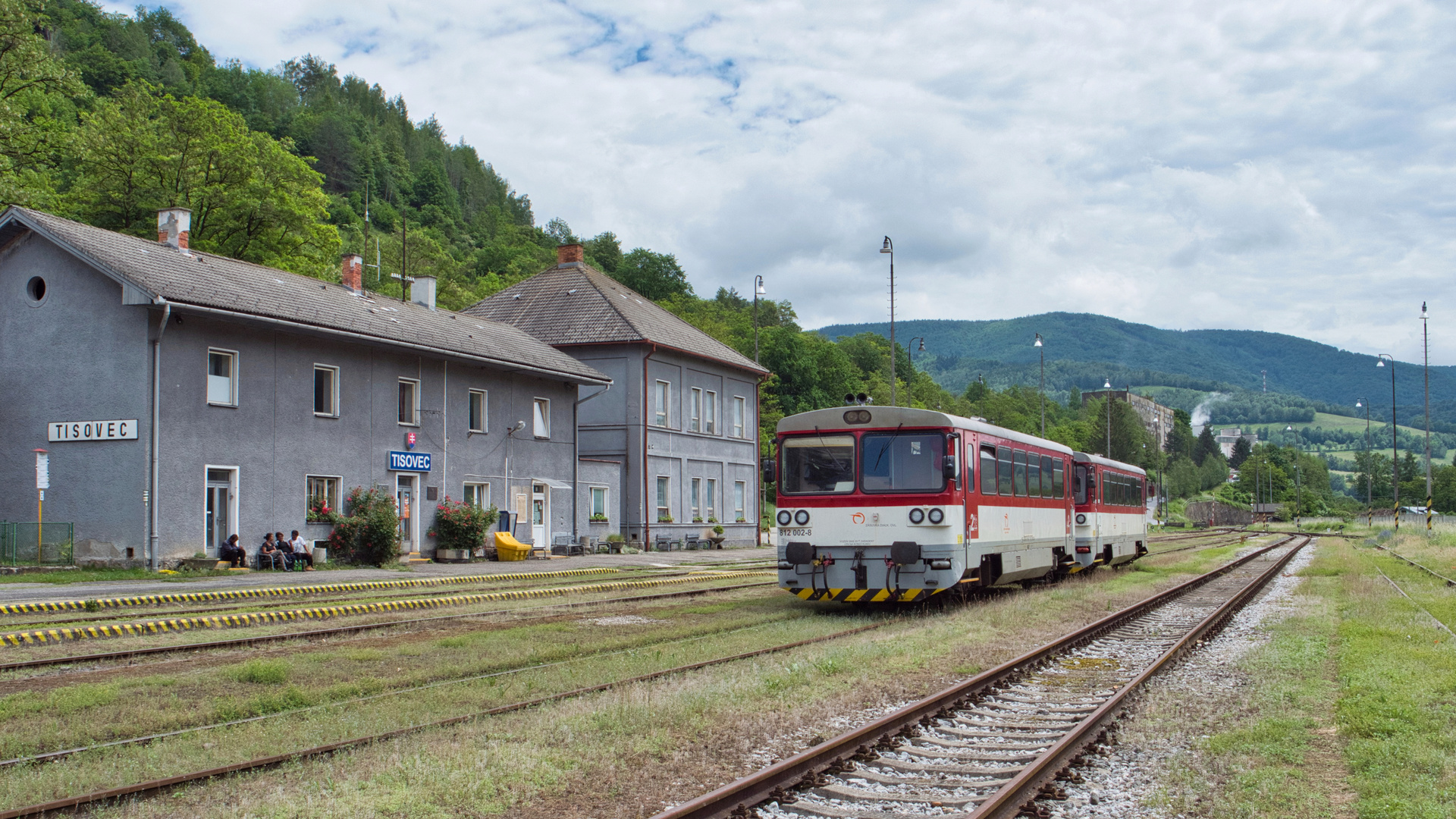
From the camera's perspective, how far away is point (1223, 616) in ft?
55.8

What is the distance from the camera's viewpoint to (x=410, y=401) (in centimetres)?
2988

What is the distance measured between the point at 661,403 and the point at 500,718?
32986 mm

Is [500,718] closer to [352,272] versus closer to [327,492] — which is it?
[327,492]

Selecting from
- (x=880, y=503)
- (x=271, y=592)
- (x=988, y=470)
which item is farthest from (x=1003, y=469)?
(x=271, y=592)

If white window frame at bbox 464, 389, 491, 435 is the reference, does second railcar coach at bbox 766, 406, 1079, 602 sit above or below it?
below

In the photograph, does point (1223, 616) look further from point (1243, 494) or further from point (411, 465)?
point (1243, 494)

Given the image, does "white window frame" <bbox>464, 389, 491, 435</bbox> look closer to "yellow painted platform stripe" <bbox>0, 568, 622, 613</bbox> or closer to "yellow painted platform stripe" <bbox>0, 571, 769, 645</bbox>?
"yellow painted platform stripe" <bbox>0, 568, 622, 613</bbox>

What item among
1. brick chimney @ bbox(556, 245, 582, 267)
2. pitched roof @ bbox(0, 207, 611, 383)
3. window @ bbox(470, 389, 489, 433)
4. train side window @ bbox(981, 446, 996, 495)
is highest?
brick chimney @ bbox(556, 245, 582, 267)

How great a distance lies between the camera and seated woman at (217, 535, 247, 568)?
2397 centimetres

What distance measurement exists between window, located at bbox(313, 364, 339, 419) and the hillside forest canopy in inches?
570

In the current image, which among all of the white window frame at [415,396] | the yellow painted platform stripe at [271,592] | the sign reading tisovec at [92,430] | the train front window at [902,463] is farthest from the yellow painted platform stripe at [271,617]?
the white window frame at [415,396]

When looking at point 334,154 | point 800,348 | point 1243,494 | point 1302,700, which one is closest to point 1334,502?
point 1243,494

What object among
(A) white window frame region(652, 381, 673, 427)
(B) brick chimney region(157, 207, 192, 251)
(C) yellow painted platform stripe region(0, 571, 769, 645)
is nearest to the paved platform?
(C) yellow painted platform stripe region(0, 571, 769, 645)

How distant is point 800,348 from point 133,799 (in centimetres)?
8085
